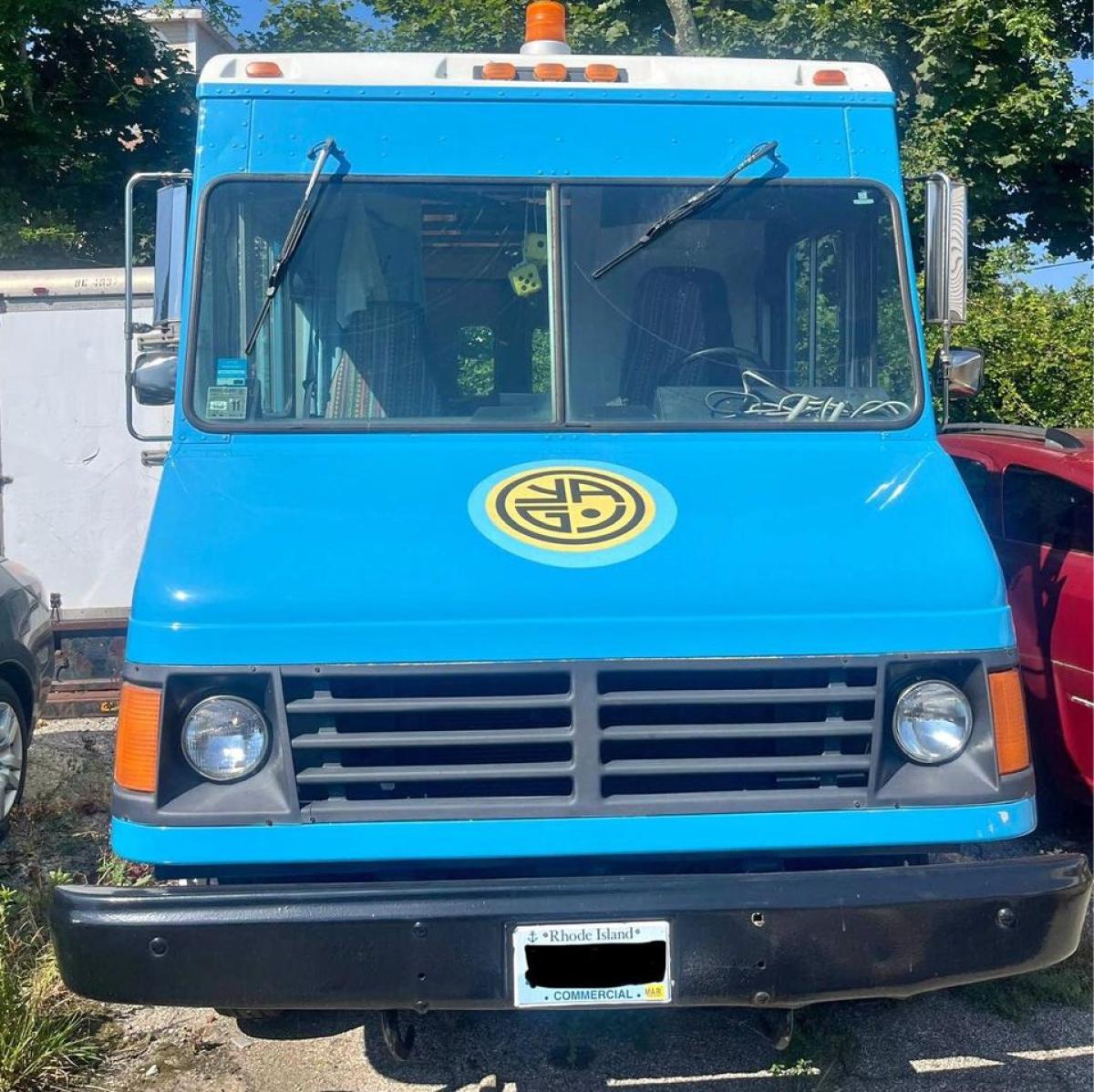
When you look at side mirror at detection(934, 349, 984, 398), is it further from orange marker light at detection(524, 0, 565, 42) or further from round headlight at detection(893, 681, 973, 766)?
orange marker light at detection(524, 0, 565, 42)

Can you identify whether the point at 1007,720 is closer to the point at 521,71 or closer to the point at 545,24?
the point at 521,71

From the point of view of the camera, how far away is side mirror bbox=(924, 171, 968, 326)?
4.16 m

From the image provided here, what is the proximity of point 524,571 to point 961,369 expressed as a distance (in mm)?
2148

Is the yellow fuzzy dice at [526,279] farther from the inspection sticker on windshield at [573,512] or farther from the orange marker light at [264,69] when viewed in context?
the orange marker light at [264,69]

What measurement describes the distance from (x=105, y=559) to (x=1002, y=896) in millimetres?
6071

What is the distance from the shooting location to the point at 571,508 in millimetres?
3320

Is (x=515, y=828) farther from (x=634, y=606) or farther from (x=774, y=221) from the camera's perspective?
(x=774, y=221)

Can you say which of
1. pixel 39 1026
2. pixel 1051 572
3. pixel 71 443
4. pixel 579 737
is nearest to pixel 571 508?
pixel 579 737

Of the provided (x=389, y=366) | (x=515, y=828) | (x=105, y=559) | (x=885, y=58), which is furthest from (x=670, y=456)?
(x=885, y=58)

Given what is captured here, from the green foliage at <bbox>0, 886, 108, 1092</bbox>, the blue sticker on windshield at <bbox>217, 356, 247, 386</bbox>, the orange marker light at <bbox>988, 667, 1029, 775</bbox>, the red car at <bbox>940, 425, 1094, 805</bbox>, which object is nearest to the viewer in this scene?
the orange marker light at <bbox>988, 667, 1029, 775</bbox>

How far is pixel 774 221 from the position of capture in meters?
4.03

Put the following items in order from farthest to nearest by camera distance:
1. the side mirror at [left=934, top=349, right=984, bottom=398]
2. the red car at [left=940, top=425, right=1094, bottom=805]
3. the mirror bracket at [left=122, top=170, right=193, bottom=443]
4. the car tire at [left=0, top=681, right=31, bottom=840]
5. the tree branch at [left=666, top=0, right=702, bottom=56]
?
the tree branch at [left=666, top=0, right=702, bottom=56] < the car tire at [left=0, top=681, right=31, bottom=840] < the red car at [left=940, top=425, right=1094, bottom=805] < the side mirror at [left=934, top=349, right=984, bottom=398] < the mirror bracket at [left=122, top=170, right=193, bottom=443]

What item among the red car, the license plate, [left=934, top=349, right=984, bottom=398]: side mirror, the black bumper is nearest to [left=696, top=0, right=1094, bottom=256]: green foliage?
the red car

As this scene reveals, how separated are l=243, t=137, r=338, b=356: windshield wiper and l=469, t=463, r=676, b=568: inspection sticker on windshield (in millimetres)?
945
